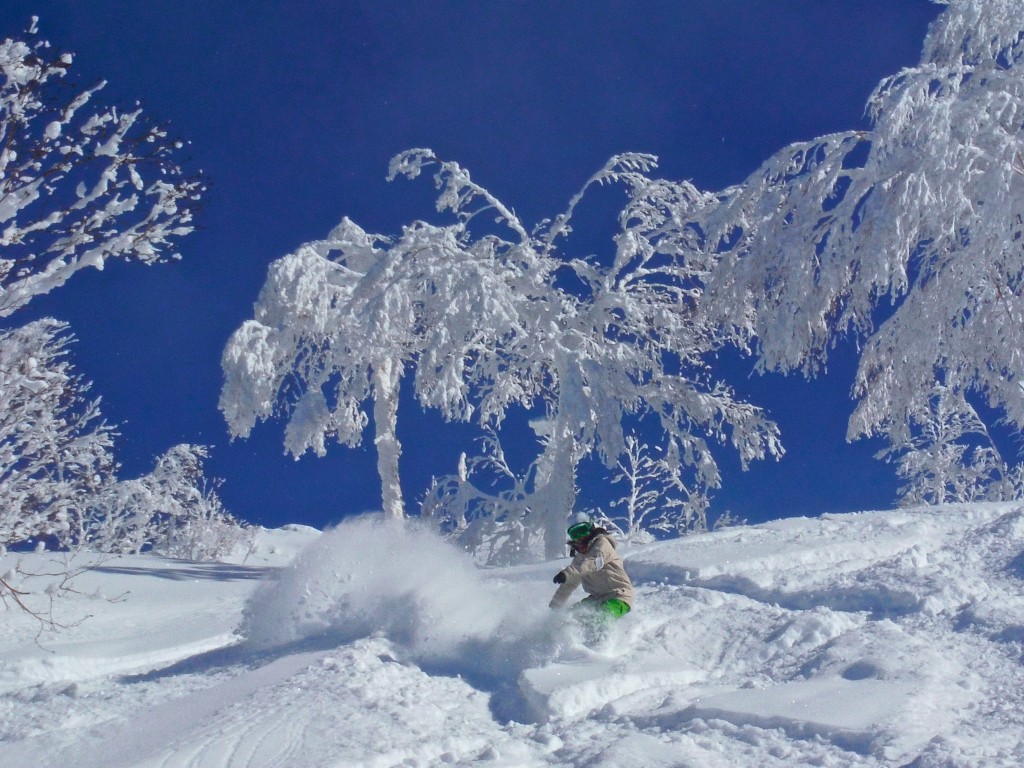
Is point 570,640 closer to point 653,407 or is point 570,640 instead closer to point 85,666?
point 85,666

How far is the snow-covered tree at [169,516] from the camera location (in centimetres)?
3350

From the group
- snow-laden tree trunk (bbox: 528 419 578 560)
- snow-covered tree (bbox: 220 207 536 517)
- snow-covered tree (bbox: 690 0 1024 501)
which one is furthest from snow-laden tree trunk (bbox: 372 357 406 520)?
snow-covered tree (bbox: 690 0 1024 501)

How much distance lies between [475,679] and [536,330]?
33.8ft

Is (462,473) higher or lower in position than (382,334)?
lower

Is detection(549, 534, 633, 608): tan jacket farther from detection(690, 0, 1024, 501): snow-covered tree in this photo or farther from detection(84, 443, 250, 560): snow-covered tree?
detection(84, 443, 250, 560): snow-covered tree

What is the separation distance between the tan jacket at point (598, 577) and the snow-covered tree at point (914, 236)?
6.01 metres

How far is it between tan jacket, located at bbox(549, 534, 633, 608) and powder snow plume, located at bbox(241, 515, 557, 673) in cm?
29

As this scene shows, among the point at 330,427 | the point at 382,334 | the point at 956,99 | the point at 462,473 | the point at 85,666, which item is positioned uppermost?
the point at 956,99

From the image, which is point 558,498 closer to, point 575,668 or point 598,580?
point 598,580

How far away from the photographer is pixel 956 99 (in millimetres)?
10789

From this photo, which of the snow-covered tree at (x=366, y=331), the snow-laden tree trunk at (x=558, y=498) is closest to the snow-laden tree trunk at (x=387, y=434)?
the snow-covered tree at (x=366, y=331)

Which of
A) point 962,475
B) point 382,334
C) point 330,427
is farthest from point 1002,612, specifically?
point 962,475

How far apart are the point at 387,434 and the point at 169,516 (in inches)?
900

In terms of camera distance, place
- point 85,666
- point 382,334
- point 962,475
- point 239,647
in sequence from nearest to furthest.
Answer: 1. point 239,647
2. point 85,666
3. point 382,334
4. point 962,475
